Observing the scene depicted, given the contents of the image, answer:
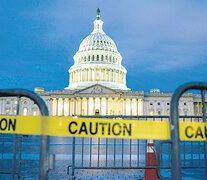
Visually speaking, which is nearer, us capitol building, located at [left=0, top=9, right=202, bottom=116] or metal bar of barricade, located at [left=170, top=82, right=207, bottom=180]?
metal bar of barricade, located at [left=170, top=82, right=207, bottom=180]

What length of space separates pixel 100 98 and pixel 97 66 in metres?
15.9

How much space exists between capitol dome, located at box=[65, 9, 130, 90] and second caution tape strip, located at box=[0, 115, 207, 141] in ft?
232

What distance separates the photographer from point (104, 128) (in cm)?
415

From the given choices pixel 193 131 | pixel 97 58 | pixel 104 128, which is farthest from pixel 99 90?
pixel 193 131

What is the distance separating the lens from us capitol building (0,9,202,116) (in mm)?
67062

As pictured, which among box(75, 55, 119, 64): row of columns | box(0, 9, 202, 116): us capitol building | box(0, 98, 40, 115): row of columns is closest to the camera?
box(0, 9, 202, 116): us capitol building

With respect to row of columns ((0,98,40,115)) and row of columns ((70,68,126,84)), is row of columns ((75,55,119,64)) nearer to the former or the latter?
row of columns ((70,68,126,84))

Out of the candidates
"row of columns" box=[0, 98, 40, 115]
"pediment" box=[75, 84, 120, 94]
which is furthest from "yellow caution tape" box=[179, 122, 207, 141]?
"row of columns" box=[0, 98, 40, 115]

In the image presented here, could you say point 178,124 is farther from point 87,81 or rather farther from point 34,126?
point 87,81

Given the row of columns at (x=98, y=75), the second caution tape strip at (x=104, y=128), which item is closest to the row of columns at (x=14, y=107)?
the row of columns at (x=98, y=75)

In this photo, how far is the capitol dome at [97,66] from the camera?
258ft

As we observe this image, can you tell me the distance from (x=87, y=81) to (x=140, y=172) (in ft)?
233

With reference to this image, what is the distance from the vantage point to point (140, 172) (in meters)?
7.66

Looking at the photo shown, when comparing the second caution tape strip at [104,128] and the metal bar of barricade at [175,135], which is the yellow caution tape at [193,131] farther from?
the metal bar of barricade at [175,135]
